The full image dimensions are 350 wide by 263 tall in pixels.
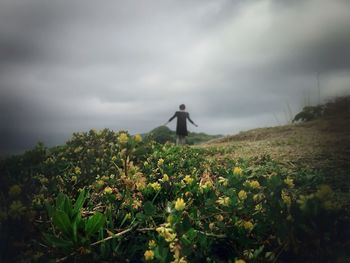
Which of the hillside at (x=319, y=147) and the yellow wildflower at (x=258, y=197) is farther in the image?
the hillside at (x=319, y=147)

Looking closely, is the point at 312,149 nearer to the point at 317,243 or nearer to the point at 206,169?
the point at 206,169

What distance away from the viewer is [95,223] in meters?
1.78

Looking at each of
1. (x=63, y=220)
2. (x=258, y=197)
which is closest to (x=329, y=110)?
(x=258, y=197)

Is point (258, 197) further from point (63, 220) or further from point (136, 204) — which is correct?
point (63, 220)

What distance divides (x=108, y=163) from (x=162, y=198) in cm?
111

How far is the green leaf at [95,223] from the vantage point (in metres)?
1.78

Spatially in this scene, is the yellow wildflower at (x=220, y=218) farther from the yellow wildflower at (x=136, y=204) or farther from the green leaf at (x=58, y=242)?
the green leaf at (x=58, y=242)

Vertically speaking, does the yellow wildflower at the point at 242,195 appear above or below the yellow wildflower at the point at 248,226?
above

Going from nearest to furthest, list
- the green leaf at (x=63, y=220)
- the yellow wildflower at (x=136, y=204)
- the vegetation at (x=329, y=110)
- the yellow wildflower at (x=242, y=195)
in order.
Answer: the green leaf at (x=63, y=220), the yellow wildflower at (x=242, y=195), the yellow wildflower at (x=136, y=204), the vegetation at (x=329, y=110)

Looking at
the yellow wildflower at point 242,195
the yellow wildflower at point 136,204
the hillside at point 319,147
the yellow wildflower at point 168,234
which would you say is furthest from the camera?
the hillside at point 319,147

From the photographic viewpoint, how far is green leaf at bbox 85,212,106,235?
5.83 feet

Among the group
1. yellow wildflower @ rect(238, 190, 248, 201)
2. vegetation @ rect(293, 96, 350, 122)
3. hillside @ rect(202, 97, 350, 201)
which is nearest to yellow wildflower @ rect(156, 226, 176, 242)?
yellow wildflower @ rect(238, 190, 248, 201)

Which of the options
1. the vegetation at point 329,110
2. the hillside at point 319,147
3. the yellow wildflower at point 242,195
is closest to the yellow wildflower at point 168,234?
the yellow wildflower at point 242,195

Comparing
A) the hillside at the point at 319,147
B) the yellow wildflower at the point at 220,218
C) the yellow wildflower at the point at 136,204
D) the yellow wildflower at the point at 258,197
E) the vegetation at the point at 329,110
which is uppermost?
the vegetation at the point at 329,110
